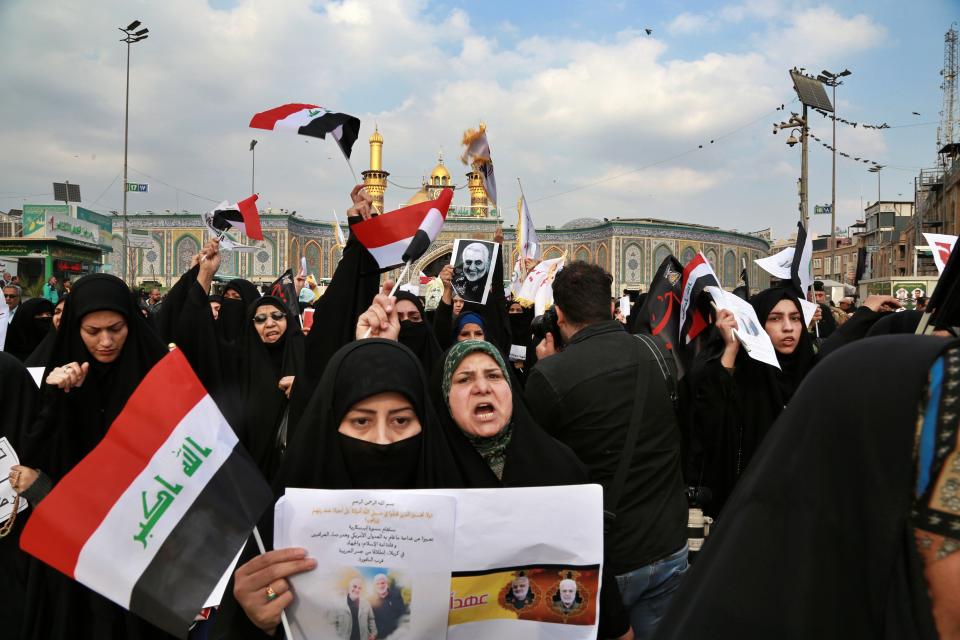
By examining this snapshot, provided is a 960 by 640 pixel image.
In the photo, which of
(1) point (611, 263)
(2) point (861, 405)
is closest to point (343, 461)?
(2) point (861, 405)

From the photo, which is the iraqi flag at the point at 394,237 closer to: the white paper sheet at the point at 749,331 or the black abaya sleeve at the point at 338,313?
the black abaya sleeve at the point at 338,313

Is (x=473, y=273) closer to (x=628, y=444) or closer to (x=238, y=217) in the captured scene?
(x=238, y=217)

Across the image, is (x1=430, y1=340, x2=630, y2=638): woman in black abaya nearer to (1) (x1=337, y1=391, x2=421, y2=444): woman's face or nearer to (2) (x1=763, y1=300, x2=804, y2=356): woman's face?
(1) (x1=337, y1=391, x2=421, y2=444): woman's face

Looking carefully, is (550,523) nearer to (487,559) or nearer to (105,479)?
(487,559)

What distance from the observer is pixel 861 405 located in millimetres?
779

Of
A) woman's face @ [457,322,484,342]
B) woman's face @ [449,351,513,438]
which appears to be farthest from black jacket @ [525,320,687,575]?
woman's face @ [457,322,484,342]

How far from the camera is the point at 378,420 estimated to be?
5.83 ft

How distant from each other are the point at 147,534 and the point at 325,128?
3174mm

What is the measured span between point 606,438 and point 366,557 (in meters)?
1.10

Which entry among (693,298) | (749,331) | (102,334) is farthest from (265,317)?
(749,331)

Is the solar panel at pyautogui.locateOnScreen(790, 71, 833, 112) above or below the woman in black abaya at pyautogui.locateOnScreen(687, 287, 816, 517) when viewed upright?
above

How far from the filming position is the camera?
4.46 metres

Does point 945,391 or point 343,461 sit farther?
point 343,461

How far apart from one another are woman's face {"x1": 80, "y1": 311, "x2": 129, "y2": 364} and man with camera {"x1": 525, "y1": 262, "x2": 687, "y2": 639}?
1793 mm
